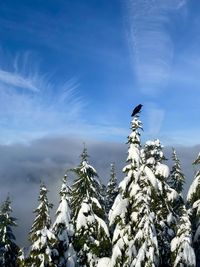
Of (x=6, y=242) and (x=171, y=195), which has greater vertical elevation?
(x=6, y=242)

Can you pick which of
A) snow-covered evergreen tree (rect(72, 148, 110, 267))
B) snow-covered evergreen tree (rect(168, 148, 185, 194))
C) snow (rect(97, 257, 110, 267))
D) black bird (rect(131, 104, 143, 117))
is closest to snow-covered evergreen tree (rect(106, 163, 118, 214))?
snow-covered evergreen tree (rect(168, 148, 185, 194))

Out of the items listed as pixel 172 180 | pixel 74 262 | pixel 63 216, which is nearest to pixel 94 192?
pixel 63 216

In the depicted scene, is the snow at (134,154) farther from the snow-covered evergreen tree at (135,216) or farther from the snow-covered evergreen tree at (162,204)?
the snow-covered evergreen tree at (162,204)

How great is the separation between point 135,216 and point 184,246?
16.8 feet

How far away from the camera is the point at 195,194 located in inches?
1150

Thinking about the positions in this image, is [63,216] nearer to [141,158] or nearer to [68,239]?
[68,239]

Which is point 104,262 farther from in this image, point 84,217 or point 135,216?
point 135,216

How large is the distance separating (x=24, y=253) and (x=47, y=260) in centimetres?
416

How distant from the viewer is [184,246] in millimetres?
30750

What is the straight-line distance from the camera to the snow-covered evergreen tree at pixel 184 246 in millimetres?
30656

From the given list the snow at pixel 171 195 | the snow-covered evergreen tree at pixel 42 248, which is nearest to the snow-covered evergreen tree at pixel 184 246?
the snow at pixel 171 195

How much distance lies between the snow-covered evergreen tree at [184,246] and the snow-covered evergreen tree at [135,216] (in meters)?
2.86

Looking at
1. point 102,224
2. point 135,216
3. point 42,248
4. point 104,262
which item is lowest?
point 104,262

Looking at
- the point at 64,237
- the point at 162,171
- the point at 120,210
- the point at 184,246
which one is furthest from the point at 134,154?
the point at 64,237
